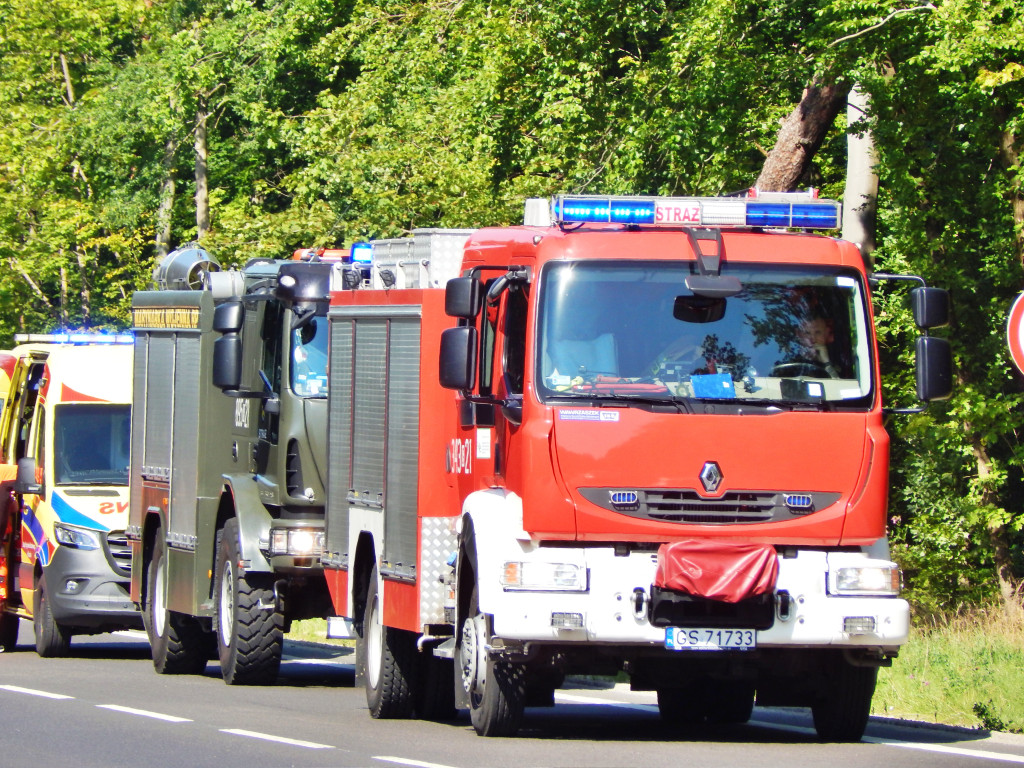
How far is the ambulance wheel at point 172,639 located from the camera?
56.3 feet

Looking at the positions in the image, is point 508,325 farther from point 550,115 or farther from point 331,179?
point 331,179

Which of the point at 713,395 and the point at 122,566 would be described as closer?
the point at 713,395

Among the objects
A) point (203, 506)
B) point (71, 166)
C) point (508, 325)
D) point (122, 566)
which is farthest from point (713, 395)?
point (71, 166)

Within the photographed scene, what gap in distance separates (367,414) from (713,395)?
3327mm

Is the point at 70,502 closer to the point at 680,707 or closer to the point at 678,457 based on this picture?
the point at 680,707

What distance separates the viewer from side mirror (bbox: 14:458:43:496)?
62.8 feet

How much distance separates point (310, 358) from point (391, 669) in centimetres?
353

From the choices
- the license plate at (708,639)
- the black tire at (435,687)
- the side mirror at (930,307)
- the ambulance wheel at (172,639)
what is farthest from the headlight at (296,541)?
the side mirror at (930,307)

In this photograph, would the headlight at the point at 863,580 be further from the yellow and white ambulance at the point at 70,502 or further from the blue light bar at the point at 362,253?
the yellow and white ambulance at the point at 70,502

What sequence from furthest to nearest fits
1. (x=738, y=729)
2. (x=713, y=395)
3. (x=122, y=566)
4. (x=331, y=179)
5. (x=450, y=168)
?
(x=331, y=179) < (x=450, y=168) < (x=122, y=566) < (x=738, y=729) < (x=713, y=395)

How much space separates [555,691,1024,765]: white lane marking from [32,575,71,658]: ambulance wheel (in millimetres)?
6484

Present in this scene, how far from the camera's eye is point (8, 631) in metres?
20.6

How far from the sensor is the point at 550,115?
23312 mm

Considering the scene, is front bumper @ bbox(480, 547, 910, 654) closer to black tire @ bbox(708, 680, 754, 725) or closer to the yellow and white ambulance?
black tire @ bbox(708, 680, 754, 725)
